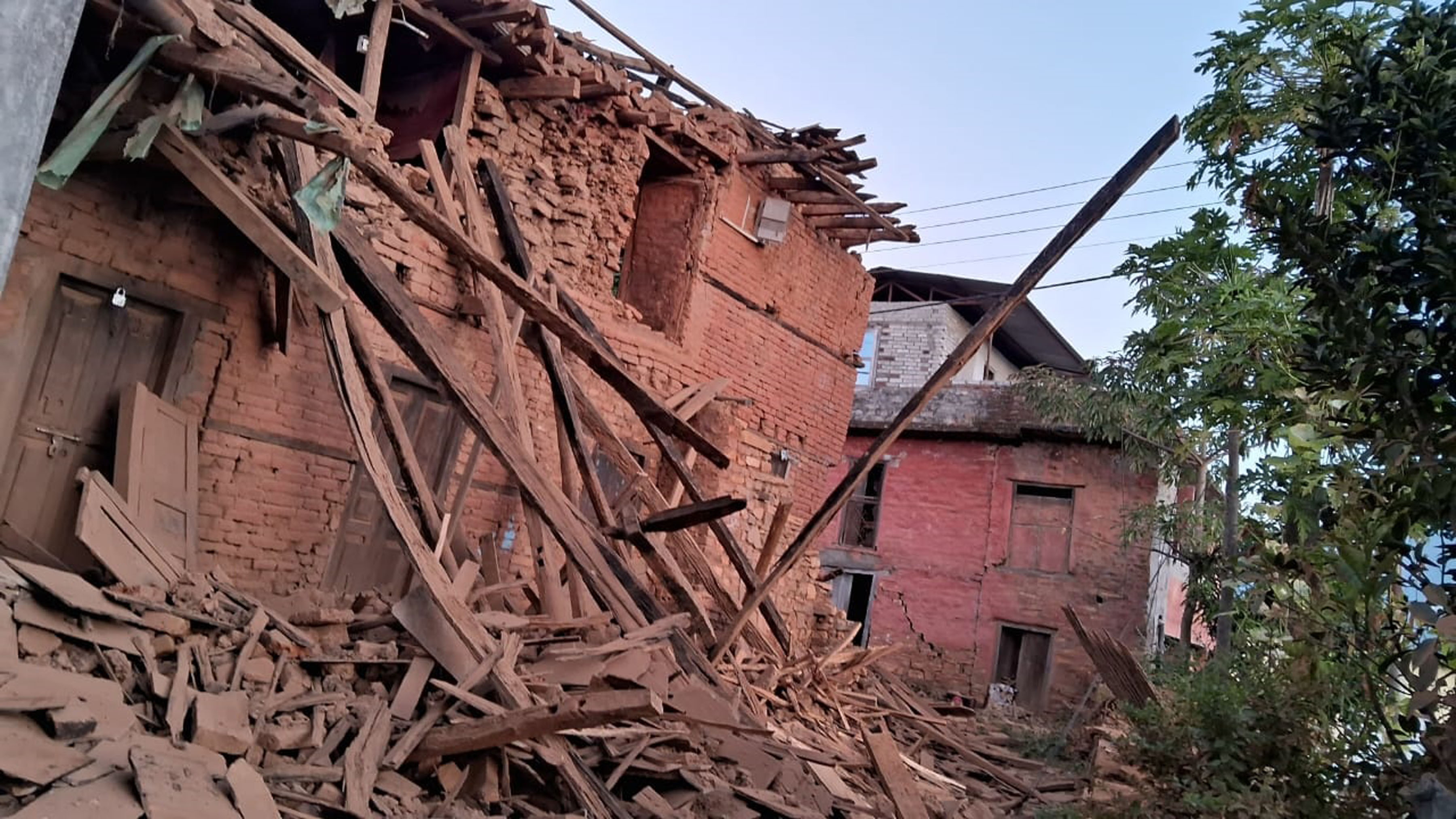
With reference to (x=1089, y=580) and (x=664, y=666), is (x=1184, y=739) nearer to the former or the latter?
(x=664, y=666)

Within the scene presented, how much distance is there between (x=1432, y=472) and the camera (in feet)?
12.5

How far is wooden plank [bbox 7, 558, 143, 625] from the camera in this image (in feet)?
15.9

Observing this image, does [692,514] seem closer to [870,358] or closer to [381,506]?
[381,506]

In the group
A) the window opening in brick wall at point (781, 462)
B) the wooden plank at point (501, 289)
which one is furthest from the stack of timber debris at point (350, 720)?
the window opening in brick wall at point (781, 462)

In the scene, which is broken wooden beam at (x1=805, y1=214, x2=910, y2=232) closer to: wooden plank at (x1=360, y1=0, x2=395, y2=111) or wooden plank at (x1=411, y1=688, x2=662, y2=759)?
wooden plank at (x1=360, y1=0, x2=395, y2=111)

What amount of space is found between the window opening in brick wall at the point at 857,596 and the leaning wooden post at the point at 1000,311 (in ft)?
43.7

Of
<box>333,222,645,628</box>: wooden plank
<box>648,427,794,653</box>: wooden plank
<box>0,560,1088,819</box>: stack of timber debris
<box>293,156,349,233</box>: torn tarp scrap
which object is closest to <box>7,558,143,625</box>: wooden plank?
<box>0,560,1088,819</box>: stack of timber debris

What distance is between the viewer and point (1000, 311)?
7.32 metres

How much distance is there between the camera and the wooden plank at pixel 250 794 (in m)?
4.11

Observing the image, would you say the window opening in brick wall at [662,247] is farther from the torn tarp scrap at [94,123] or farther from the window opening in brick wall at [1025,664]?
the window opening in brick wall at [1025,664]

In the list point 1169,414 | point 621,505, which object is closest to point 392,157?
point 621,505

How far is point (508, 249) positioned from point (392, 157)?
1678 mm

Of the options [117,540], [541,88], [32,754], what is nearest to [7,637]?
[32,754]

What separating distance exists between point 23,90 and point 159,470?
4.05 m
